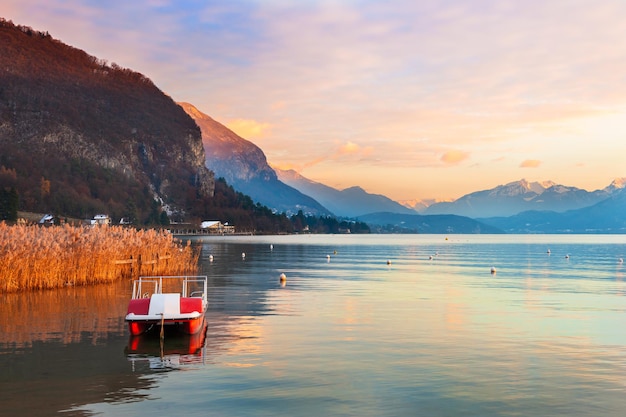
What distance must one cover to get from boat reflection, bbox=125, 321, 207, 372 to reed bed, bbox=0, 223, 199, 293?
17.2 m

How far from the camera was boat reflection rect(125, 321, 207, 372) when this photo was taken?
944 inches

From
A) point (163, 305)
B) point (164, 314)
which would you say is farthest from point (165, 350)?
point (163, 305)

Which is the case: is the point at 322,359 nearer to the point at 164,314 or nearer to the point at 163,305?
the point at 164,314

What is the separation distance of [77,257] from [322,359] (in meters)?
29.8

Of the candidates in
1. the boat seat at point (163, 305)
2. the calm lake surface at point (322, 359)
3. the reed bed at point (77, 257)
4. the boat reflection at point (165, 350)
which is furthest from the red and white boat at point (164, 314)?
the reed bed at point (77, 257)

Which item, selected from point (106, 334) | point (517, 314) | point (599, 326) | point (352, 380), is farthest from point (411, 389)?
point (517, 314)

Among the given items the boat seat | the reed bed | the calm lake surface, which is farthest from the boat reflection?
the reed bed

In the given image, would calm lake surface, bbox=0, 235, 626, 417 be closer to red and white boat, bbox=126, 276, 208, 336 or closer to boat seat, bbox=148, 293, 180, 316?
red and white boat, bbox=126, 276, 208, 336

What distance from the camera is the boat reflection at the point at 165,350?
23984 millimetres

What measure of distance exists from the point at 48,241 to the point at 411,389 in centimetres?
3254

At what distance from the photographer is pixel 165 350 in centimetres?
2670

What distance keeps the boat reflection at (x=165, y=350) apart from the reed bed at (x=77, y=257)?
56.4 ft

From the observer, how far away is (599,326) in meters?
34.9

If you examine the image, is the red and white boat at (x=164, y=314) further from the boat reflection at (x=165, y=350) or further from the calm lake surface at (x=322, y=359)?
the calm lake surface at (x=322, y=359)
